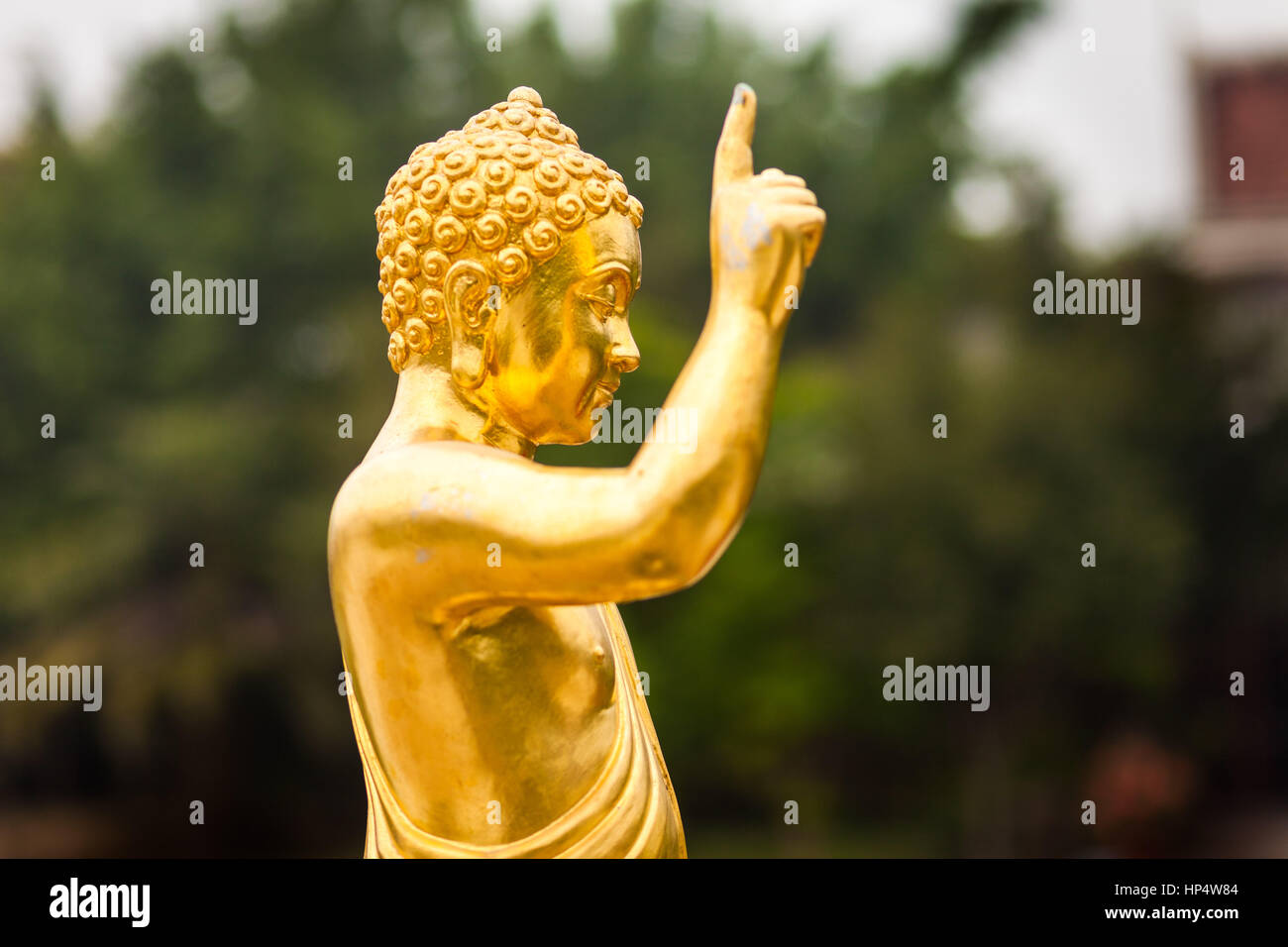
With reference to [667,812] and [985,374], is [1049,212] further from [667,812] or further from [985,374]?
[667,812]

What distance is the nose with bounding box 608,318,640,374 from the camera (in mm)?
2859

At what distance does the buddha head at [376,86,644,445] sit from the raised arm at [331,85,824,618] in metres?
0.27

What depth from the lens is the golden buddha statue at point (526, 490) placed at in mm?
2447

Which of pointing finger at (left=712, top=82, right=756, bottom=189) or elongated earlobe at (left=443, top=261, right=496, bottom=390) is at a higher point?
pointing finger at (left=712, top=82, right=756, bottom=189)

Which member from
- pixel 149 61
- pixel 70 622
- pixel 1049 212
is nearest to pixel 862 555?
pixel 1049 212

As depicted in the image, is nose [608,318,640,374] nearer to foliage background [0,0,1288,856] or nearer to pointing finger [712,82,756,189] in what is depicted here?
pointing finger [712,82,756,189]

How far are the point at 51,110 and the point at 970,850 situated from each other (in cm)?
1348

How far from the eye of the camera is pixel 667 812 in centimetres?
290
